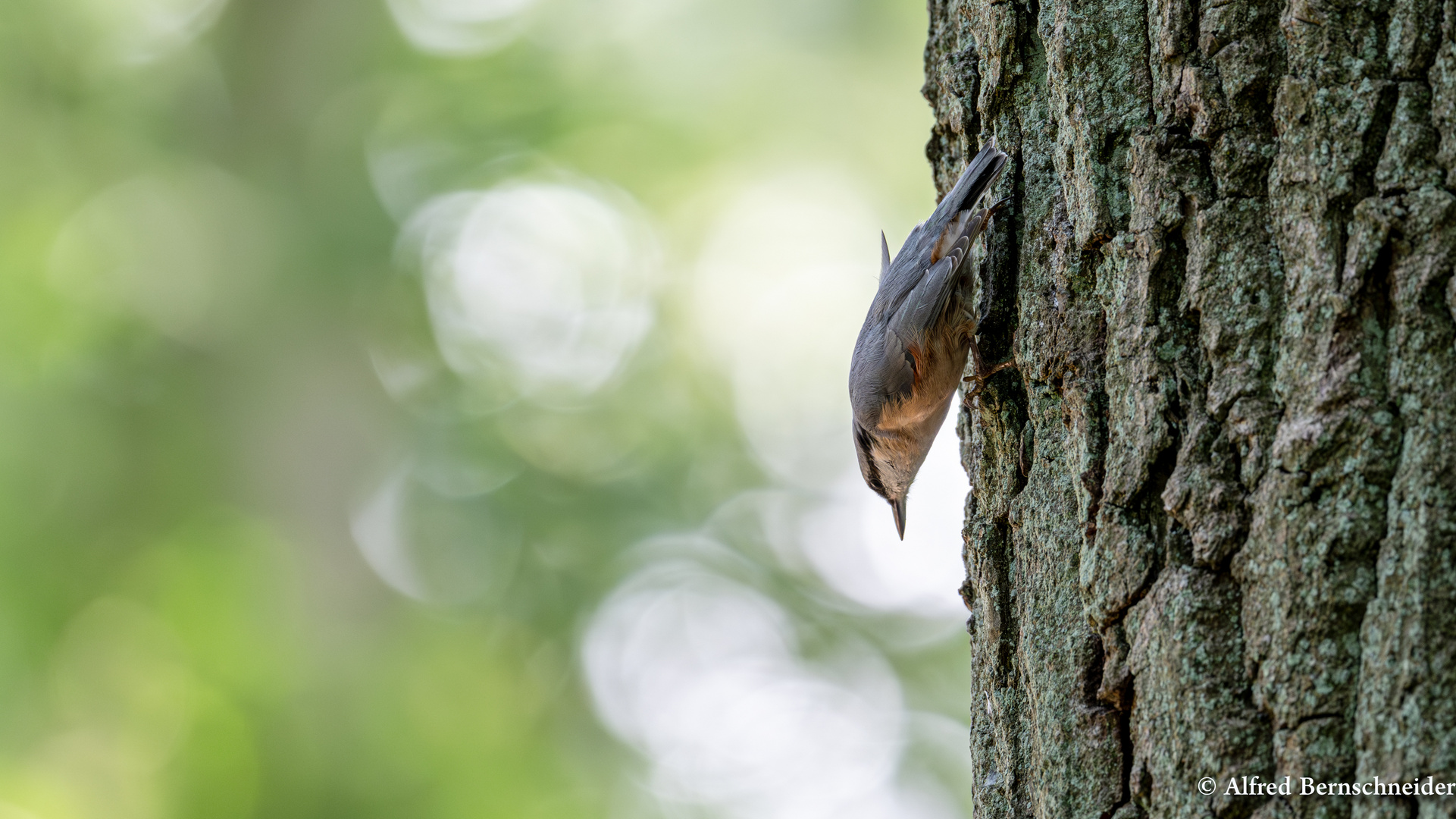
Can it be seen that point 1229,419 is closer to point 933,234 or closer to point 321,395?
point 933,234

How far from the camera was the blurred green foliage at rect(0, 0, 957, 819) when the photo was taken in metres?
5.99

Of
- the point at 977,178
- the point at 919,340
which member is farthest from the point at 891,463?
the point at 977,178

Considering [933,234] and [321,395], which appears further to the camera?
[321,395]

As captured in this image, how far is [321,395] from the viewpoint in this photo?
7.46 meters

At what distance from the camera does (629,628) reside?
25.7 feet

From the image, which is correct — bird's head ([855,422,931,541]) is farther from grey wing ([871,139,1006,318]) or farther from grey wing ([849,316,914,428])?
grey wing ([871,139,1006,318])

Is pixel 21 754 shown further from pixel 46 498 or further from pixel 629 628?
pixel 629 628

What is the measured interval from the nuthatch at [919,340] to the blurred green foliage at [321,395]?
4439 millimetres

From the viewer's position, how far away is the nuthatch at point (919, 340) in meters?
2.08

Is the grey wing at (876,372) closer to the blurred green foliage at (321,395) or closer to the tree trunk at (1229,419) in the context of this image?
the tree trunk at (1229,419)

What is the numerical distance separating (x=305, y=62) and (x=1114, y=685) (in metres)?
7.77

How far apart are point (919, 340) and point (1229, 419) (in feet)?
3.22

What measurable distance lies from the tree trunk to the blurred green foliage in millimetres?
5123

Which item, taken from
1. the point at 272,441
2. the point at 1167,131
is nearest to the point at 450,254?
the point at 272,441
